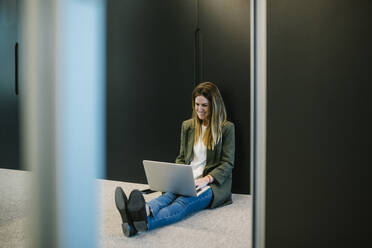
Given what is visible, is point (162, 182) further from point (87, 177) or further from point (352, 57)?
point (87, 177)

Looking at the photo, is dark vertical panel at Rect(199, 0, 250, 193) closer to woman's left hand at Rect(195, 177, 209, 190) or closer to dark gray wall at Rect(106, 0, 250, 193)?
dark gray wall at Rect(106, 0, 250, 193)

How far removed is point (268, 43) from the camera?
1.91ft

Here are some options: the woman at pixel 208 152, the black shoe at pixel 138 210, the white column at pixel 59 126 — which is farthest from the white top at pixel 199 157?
the white column at pixel 59 126

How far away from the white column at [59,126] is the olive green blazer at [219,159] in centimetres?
172

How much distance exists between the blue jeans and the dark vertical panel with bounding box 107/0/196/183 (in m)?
0.69

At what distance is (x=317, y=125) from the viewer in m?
0.58

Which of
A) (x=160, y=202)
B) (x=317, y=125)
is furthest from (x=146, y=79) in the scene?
(x=317, y=125)

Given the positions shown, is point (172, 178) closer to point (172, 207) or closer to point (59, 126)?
point (172, 207)

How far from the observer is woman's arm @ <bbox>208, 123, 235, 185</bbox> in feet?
6.16

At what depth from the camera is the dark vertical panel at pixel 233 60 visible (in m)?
2.19

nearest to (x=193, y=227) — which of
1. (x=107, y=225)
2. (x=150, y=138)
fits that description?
(x=107, y=225)

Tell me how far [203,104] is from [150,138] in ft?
2.19

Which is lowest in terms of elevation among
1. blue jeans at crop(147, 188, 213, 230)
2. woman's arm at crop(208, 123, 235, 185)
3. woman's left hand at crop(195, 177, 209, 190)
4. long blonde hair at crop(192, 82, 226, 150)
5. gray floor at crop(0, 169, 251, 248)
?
gray floor at crop(0, 169, 251, 248)

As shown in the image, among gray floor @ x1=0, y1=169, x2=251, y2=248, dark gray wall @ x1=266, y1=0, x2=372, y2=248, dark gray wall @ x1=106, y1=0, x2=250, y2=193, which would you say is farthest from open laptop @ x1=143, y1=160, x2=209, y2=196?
dark gray wall @ x1=266, y1=0, x2=372, y2=248
